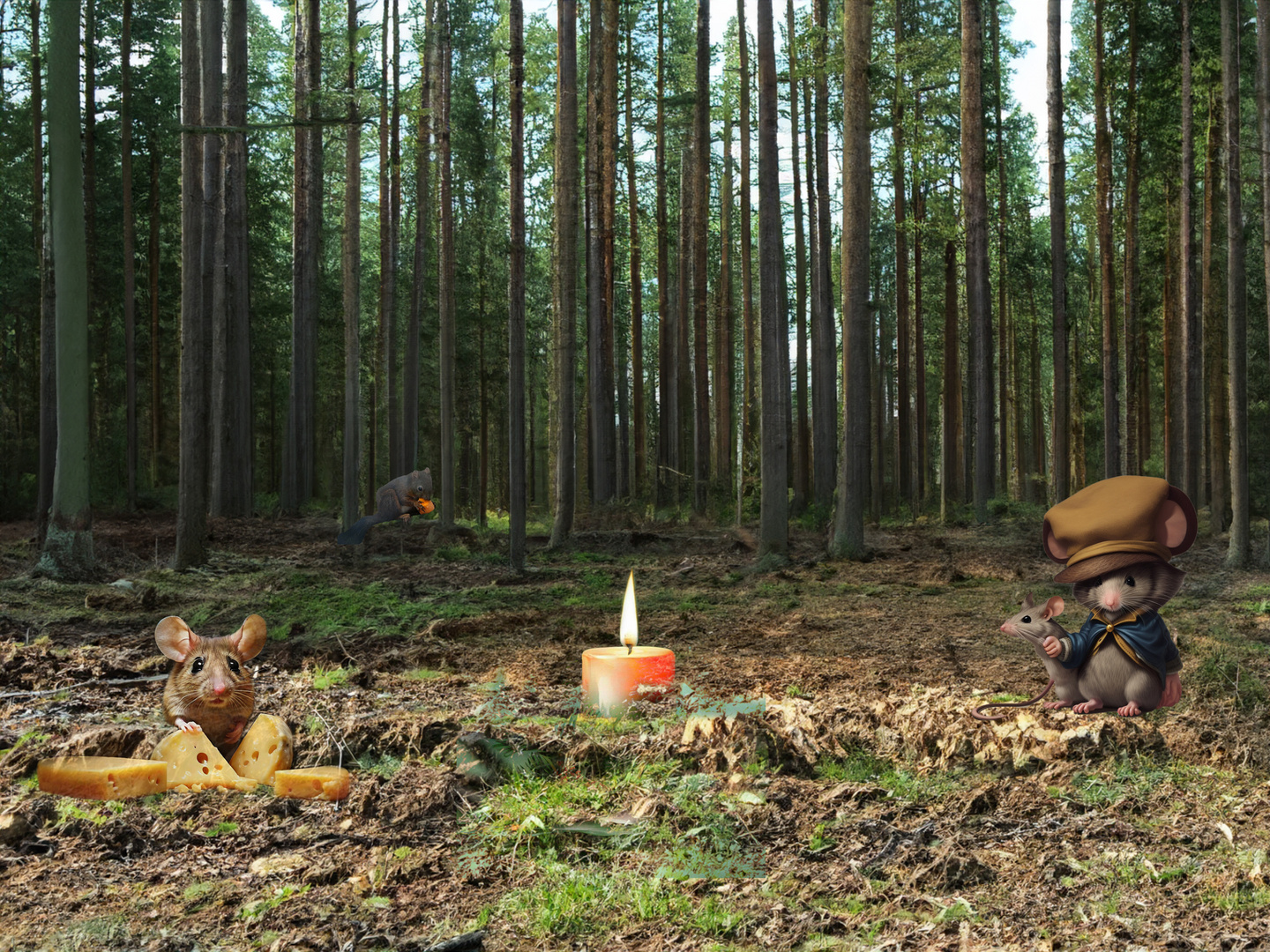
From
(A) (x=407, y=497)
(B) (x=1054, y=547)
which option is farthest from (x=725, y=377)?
(B) (x=1054, y=547)

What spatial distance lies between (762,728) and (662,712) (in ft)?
2.55

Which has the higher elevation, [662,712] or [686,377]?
[686,377]

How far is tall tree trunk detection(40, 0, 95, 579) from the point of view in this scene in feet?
37.0

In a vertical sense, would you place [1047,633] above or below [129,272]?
below

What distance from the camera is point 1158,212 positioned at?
24609 mm

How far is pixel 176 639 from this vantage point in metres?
3.75

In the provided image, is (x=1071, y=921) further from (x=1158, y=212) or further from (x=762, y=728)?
(x=1158, y=212)

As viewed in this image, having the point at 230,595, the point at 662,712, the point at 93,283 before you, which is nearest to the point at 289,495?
the point at 93,283

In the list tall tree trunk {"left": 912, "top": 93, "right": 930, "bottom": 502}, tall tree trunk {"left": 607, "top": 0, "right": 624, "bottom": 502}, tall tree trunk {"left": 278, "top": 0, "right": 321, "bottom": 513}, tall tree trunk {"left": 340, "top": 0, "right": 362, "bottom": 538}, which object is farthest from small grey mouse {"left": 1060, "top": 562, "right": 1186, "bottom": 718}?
tall tree trunk {"left": 278, "top": 0, "right": 321, "bottom": 513}

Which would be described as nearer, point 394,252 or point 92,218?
point 394,252

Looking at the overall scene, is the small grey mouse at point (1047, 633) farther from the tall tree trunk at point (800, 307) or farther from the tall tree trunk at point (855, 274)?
the tall tree trunk at point (800, 307)

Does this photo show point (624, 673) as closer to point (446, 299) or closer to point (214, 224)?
point (446, 299)

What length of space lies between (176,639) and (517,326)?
972 centimetres

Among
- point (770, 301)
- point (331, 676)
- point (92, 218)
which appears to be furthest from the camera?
point (92, 218)
